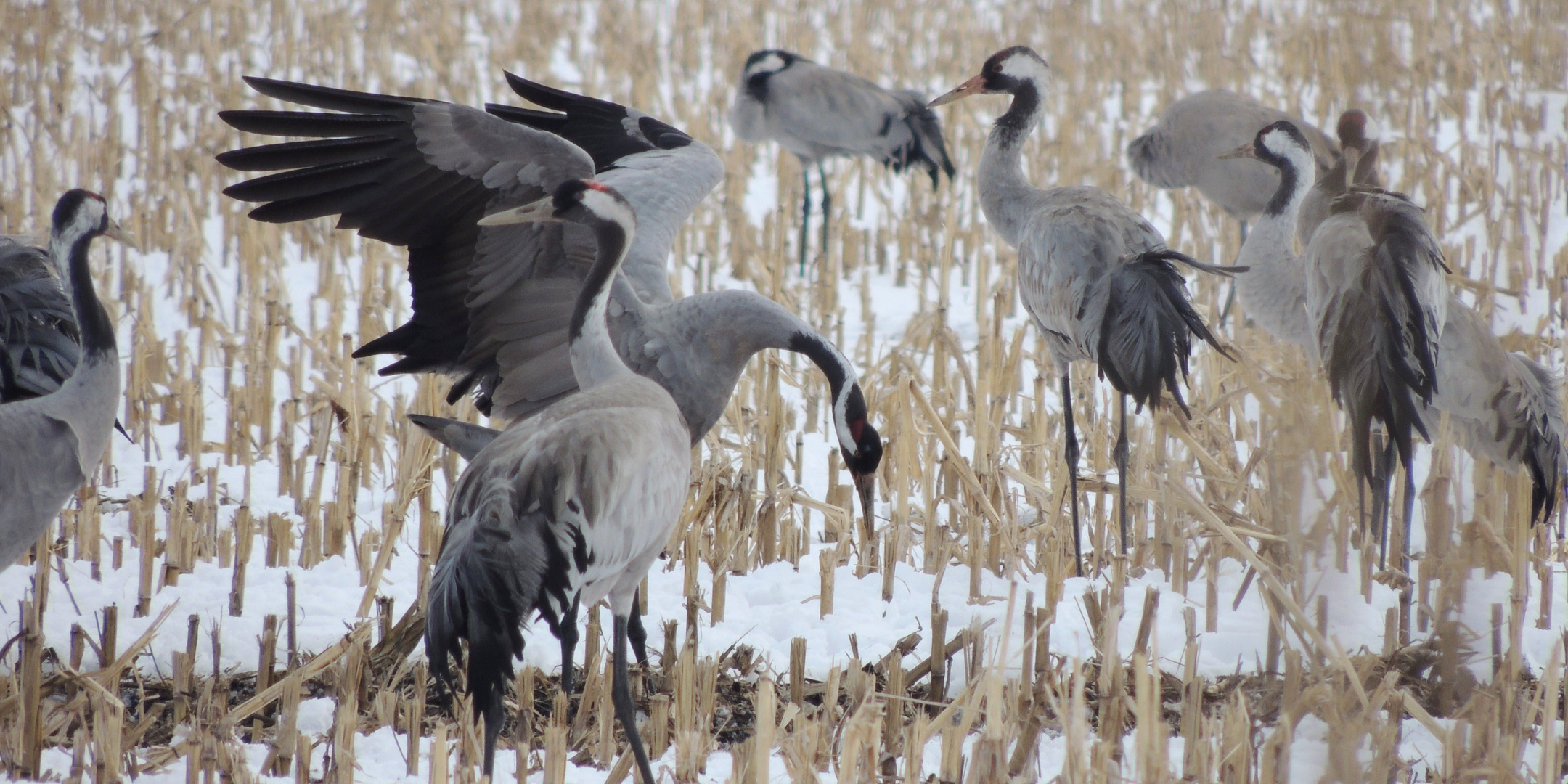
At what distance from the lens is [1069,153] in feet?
23.0

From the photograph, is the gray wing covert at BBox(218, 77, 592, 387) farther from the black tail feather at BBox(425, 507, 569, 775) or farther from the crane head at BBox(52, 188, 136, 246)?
the black tail feather at BBox(425, 507, 569, 775)

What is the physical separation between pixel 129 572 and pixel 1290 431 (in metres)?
2.95

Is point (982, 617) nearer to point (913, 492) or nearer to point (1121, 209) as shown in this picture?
point (913, 492)

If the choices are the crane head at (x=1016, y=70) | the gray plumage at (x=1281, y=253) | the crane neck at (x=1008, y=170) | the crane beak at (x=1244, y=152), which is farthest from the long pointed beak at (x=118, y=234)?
the crane beak at (x=1244, y=152)

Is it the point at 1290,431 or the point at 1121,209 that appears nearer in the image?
the point at 1290,431

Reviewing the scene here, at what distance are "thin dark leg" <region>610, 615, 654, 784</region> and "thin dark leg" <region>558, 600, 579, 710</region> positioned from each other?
0.08 m

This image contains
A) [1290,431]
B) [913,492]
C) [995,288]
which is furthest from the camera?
[995,288]

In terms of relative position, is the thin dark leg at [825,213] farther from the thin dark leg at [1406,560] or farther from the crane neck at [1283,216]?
the thin dark leg at [1406,560]

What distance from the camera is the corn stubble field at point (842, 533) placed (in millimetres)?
2217

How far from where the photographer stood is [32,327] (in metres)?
3.23

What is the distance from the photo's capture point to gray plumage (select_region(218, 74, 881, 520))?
307 cm

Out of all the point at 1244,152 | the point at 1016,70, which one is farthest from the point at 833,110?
the point at 1244,152

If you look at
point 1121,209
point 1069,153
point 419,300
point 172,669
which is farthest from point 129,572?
point 1069,153

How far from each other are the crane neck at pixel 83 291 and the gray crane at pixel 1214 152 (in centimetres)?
406
